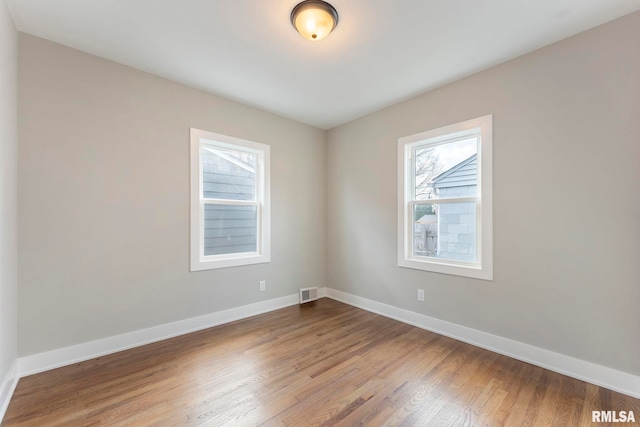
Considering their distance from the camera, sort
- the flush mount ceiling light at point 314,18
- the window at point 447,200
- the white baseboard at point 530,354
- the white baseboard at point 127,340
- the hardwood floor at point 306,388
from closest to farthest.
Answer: the hardwood floor at point 306,388, the flush mount ceiling light at point 314,18, the white baseboard at point 530,354, the white baseboard at point 127,340, the window at point 447,200

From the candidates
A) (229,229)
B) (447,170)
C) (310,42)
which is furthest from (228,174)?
(447,170)

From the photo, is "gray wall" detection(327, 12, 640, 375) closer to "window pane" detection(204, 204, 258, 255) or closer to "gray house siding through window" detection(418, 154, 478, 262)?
"gray house siding through window" detection(418, 154, 478, 262)

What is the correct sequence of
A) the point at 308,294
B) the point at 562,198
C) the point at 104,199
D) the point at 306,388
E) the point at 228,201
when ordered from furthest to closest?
the point at 308,294 → the point at 228,201 → the point at 104,199 → the point at 562,198 → the point at 306,388

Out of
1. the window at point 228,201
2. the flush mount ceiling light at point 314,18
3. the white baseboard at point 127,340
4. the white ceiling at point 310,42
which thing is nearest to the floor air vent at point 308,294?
the white baseboard at point 127,340

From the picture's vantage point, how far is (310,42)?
2.21 m

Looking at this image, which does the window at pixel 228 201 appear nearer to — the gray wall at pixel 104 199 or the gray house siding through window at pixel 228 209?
the gray house siding through window at pixel 228 209

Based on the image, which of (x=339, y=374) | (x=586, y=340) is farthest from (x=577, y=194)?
(x=339, y=374)

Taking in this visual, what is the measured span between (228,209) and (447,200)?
2.59 meters

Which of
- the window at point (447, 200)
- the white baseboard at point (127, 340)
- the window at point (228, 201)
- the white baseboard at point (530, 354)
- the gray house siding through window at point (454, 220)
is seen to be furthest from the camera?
the window at point (228, 201)

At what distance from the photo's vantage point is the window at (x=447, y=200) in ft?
8.57

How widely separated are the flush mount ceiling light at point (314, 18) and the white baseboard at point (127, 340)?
2.97 m

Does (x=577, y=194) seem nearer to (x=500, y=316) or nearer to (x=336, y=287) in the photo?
(x=500, y=316)

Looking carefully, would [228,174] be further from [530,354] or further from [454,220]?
[530,354]

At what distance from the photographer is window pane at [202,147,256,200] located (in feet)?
10.5
